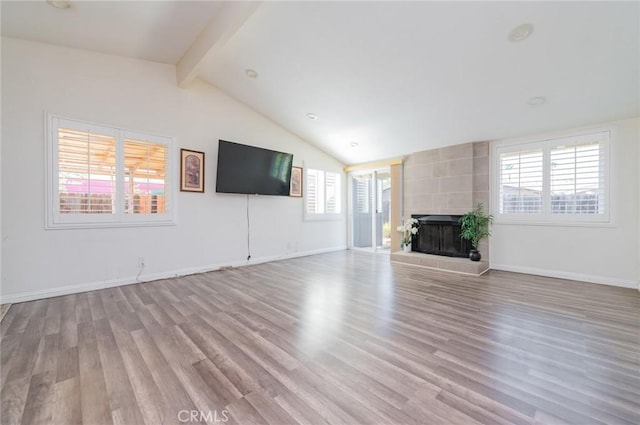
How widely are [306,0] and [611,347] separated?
3970 mm

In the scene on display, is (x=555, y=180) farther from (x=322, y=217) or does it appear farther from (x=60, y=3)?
(x=60, y=3)

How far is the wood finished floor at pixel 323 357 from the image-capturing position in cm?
133

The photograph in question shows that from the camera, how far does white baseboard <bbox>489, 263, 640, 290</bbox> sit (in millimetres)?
3443

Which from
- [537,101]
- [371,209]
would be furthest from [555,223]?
[371,209]

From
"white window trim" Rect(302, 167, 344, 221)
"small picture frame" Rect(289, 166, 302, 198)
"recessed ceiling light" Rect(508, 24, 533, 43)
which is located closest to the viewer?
"recessed ceiling light" Rect(508, 24, 533, 43)

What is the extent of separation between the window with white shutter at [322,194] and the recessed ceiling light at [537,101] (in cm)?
396

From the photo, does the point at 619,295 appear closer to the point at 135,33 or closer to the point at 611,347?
the point at 611,347

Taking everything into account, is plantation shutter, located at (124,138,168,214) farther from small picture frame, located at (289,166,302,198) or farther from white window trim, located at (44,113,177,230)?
small picture frame, located at (289,166,302,198)

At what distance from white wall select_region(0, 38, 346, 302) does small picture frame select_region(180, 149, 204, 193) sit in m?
0.11

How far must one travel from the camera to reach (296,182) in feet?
18.4

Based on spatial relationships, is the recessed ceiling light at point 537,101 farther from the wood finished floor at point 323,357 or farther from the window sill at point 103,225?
the window sill at point 103,225

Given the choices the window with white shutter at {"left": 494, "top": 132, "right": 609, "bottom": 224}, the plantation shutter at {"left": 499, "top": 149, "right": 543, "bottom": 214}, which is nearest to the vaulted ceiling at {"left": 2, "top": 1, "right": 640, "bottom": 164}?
the window with white shutter at {"left": 494, "top": 132, "right": 609, "bottom": 224}

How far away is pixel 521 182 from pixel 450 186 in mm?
1059

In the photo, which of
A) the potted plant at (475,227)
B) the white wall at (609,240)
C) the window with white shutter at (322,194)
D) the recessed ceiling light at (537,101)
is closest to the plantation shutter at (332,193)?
the window with white shutter at (322,194)
